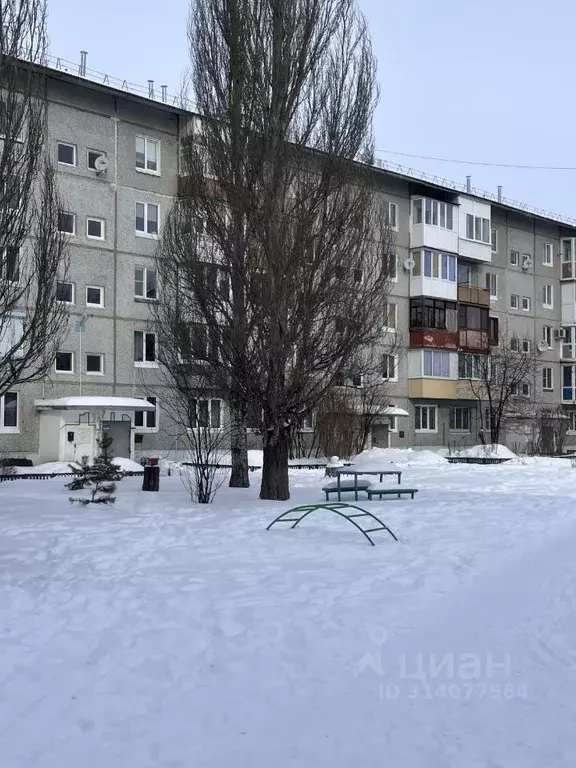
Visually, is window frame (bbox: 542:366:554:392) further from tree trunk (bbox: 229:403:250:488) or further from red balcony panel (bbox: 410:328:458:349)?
A: tree trunk (bbox: 229:403:250:488)

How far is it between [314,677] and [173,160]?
29089mm

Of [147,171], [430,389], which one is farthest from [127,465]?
[430,389]

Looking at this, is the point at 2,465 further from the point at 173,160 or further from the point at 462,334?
the point at 462,334

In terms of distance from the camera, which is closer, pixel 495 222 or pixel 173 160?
pixel 173 160

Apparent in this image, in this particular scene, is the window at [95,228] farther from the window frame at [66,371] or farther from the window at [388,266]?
the window at [388,266]

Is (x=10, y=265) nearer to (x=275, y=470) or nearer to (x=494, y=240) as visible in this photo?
(x=275, y=470)

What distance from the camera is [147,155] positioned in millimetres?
31797

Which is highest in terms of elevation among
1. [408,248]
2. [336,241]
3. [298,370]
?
[408,248]

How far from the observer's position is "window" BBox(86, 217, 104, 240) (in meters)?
30.0

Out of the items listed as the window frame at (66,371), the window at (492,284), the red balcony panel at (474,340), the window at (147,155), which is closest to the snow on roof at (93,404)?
the window frame at (66,371)

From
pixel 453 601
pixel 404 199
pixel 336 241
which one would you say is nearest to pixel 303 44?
pixel 336 241

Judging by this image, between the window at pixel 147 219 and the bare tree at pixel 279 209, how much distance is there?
14.5 meters

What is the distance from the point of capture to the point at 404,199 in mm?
40094

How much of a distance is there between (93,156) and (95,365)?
7515mm
